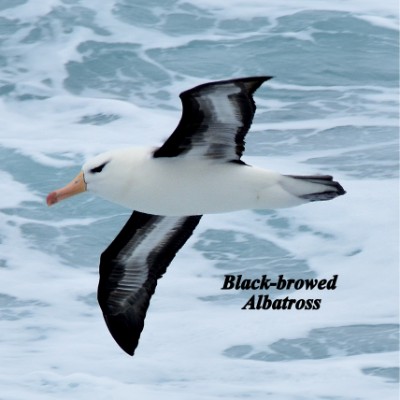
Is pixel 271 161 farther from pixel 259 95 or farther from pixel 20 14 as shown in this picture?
pixel 20 14

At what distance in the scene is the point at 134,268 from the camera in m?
12.9

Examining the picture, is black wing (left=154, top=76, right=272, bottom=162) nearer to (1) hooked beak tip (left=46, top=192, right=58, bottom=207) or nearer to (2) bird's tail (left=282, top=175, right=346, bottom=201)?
(2) bird's tail (left=282, top=175, right=346, bottom=201)

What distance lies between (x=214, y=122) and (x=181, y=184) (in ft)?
2.12

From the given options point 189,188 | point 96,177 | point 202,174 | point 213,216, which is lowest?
point 213,216

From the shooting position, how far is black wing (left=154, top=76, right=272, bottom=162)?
10.6 meters

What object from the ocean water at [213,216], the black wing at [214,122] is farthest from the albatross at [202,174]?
the ocean water at [213,216]

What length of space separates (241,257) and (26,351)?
475 centimetres

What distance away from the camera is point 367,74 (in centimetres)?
3422

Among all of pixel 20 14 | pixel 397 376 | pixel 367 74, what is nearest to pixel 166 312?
pixel 397 376

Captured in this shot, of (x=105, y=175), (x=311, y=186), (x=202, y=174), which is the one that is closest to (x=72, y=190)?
(x=105, y=175)

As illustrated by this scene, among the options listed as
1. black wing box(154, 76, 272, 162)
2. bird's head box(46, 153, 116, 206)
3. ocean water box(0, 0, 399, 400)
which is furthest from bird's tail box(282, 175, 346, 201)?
ocean water box(0, 0, 399, 400)

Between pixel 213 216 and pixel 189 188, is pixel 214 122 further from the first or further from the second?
pixel 213 216

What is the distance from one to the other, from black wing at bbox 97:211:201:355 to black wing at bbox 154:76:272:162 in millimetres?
1655

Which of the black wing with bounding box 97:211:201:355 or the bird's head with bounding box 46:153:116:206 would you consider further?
the black wing with bounding box 97:211:201:355
